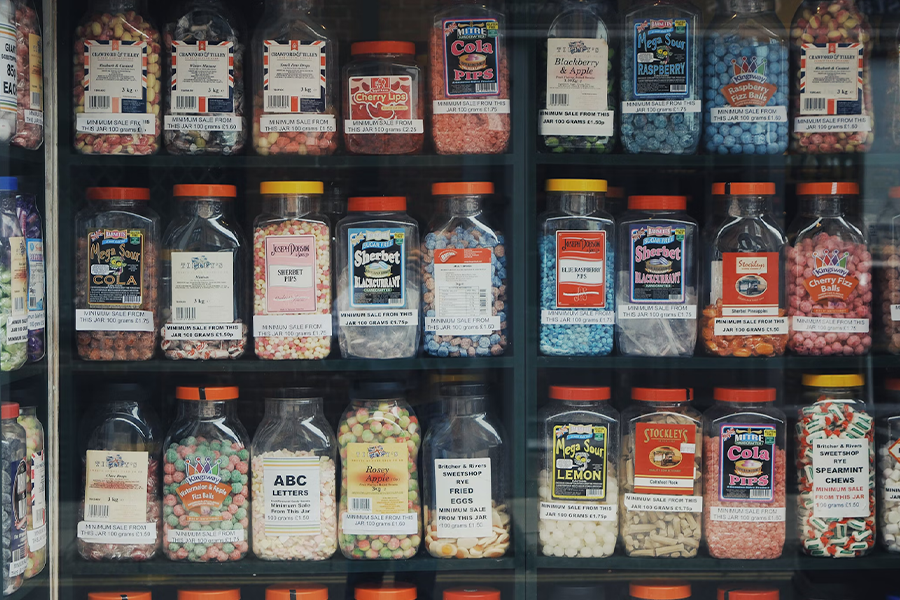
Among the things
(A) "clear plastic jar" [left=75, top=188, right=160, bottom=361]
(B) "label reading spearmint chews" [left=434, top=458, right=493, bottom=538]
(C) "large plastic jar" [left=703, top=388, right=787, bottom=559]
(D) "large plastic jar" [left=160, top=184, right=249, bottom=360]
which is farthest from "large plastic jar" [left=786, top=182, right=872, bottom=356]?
(A) "clear plastic jar" [left=75, top=188, right=160, bottom=361]

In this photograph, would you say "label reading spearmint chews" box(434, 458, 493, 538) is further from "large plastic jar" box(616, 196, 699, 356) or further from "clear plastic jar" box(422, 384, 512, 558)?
"large plastic jar" box(616, 196, 699, 356)

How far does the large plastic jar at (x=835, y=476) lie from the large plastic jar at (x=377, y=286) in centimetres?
85

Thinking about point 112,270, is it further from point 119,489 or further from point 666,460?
point 666,460

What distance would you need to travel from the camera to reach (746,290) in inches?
65.6

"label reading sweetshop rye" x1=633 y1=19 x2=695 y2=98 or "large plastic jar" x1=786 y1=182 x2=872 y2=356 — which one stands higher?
"label reading sweetshop rye" x1=633 y1=19 x2=695 y2=98

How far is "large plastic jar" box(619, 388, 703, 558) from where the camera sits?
1669mm

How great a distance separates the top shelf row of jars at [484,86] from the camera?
166cm

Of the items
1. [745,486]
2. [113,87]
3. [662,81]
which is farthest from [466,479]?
[113,87]

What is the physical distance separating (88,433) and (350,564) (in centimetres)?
61

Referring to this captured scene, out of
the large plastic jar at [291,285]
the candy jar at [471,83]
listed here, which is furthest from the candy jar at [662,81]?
the large plastic jar at [291,285]

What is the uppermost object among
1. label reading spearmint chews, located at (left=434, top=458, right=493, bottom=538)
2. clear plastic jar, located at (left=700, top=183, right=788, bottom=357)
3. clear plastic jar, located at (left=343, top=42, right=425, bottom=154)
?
clear plastic jar, located at (left=343, top=42, right=425, bottom=154)

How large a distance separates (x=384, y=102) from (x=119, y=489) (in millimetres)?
957

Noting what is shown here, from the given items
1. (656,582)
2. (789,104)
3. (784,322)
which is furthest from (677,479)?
(789,104)

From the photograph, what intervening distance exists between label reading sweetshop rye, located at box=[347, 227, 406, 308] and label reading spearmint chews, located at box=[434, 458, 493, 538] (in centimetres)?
36
